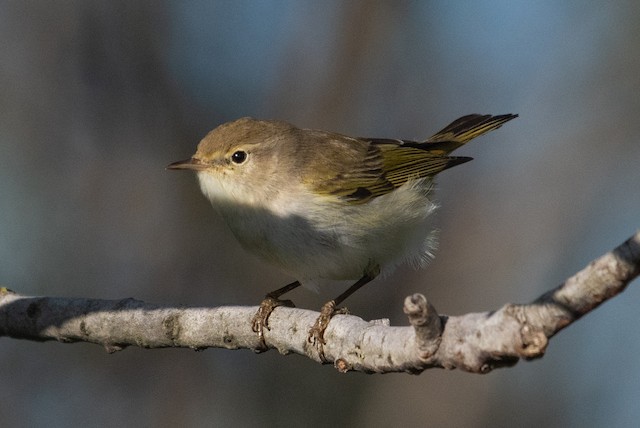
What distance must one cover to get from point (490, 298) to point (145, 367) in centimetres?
278

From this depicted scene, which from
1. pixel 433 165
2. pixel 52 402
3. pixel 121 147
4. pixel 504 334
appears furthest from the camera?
pixel 121 147

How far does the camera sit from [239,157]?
4.66 meters

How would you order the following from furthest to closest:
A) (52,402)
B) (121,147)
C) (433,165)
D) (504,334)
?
(121,147)
(52,402)
(433,165)
(504,334)

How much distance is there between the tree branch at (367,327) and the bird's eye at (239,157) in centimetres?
130

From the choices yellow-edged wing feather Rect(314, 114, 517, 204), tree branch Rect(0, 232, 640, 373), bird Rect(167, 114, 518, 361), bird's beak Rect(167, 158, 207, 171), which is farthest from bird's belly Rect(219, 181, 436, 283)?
tree branch Rect(0, 232, 640, 373)

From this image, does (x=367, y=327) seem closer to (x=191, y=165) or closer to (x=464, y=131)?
(x=191, y=165)

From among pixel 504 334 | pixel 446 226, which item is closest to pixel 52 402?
pixel 446 226

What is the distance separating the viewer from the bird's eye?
464 centimetres

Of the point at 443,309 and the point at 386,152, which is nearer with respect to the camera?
the point at 386,152

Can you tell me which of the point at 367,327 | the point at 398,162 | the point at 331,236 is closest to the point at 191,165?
the point at 331,236

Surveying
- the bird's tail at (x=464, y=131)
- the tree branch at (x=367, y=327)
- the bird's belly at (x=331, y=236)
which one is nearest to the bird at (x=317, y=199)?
the bird's belly at (x=331, y=236)

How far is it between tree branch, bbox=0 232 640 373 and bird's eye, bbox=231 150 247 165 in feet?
4.27

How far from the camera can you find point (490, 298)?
6.69m

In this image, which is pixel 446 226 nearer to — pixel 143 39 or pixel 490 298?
pixel 490 298
